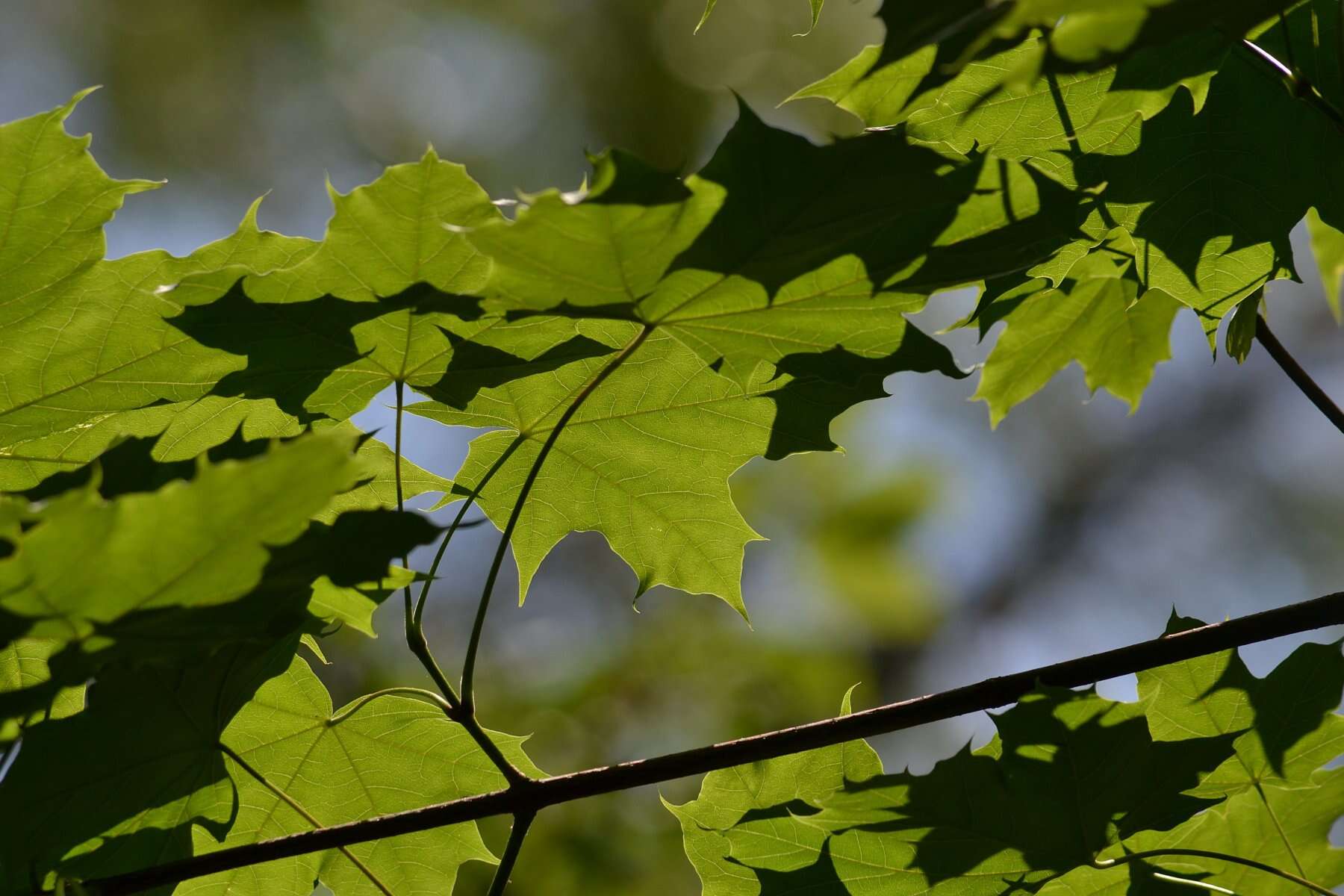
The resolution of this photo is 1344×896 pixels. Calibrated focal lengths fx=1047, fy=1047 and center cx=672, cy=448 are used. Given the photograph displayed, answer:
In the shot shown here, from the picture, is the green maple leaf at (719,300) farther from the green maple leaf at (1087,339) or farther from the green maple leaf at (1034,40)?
the green maple leaf at (1087,339)

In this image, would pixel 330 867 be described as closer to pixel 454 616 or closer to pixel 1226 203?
pixel 1226 203

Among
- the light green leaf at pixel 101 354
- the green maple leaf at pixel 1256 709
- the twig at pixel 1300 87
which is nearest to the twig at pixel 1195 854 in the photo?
the green maple leaf at pixel 1256 709

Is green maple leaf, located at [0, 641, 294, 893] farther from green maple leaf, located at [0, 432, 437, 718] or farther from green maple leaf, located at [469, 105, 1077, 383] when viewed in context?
green maple leaf, located at [469, 105, 1077, 383]

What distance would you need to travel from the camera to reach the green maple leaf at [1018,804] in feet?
3.43

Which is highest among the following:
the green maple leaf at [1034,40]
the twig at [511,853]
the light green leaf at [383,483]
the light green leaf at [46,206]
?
the green maple leaf at [1034,40]

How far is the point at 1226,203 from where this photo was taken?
4.33 feet

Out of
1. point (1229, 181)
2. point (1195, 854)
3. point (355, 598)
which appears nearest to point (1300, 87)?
point (1229, 181)

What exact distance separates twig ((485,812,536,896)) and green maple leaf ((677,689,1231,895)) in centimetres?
25

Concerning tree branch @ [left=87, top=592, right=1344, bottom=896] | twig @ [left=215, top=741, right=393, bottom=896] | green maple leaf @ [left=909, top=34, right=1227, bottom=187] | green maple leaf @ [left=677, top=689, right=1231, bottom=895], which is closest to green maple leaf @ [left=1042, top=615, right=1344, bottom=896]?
green maple leaf @ [left=677, top=689, right=1231, bottom=895]

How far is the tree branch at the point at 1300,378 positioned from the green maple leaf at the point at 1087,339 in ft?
0.55

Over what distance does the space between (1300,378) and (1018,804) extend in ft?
2.30

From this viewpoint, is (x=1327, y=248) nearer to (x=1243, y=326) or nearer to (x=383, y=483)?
(x=1243, y=326)

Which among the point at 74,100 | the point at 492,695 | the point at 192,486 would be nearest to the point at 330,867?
the point at 192,486

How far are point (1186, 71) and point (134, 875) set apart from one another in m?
1.41
